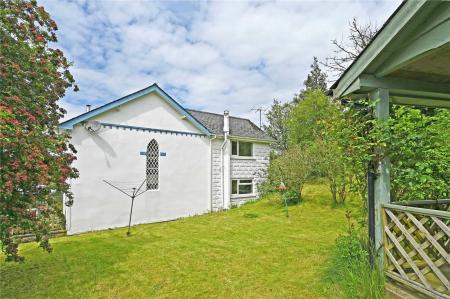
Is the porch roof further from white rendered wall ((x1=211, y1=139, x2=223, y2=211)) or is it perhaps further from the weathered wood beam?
white rendered wall ((x1=211, y1=139, x2=223, y2=211))

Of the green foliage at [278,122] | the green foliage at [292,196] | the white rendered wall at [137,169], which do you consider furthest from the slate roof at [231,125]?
the green foliage at [278,122]

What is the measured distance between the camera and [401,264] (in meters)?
3.70

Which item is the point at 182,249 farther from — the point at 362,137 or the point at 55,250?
the point at 362,137

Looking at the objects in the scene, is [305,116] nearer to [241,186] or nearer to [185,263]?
[241,186]

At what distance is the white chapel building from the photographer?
10930mm

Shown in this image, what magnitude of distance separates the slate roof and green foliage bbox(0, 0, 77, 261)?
9838 mm

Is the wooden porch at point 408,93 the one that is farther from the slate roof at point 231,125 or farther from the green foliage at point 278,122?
the green foliage at point 278,122

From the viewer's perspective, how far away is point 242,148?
1717 cm

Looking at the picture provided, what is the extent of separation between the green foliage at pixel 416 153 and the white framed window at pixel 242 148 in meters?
12.4

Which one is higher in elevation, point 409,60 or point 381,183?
point 409,60

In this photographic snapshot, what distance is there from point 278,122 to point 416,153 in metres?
35.6

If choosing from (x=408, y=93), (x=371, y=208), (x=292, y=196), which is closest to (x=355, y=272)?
(x=371, y=208)

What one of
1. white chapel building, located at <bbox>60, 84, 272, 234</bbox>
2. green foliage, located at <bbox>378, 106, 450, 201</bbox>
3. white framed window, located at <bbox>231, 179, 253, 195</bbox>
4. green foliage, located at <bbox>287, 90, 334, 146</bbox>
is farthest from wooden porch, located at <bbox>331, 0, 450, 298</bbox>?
green foliage, located at <bbox>287, 90, 334, 146</bbox>

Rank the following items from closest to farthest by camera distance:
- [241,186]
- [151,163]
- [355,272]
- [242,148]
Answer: [355,272] → [151,163] → [241,186] → [242,148]
